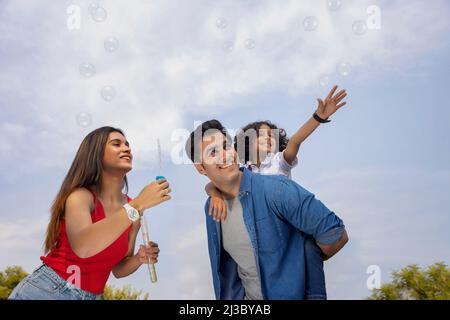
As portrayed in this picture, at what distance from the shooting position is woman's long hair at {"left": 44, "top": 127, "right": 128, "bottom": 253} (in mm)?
3848

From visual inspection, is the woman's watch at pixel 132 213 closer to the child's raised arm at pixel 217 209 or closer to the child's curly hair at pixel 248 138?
the child's raised arm at pixel 217 209

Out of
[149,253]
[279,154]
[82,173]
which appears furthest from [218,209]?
[279,154]

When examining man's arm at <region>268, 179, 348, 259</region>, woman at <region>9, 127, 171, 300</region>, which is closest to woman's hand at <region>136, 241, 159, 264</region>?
woman at <region>9, 127, 171, 300</region>

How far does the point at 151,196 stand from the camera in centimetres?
376

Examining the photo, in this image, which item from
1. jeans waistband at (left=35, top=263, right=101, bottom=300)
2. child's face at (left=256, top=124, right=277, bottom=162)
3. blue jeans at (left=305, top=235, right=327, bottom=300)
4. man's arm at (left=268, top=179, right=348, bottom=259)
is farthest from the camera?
child's face at (left=256, top=124, right=277, bottom=162)

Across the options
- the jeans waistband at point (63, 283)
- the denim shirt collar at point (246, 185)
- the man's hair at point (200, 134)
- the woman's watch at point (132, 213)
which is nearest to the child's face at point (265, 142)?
the man's hair at point (200, 134)

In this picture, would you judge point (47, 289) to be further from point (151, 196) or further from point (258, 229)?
point (258, 229)

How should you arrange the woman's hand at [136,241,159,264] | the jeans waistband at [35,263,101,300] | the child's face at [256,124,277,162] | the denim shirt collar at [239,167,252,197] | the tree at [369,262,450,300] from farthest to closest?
the tree at [369,262,450,300] < the child's face at [256,124,277,162] < the woman's hand at [136,241,159,264] < the denim shirt collar at [239,167,252,197] < the jeans waistband at [35,263,101,300]

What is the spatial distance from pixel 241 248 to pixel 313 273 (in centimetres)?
55

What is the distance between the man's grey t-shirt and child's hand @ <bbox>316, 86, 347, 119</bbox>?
1.61 metres

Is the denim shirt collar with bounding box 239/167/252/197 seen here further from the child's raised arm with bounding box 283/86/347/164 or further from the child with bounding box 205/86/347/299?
the child's raised arm with bounding box 283/86/347/164

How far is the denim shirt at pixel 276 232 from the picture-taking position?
347 centimetres

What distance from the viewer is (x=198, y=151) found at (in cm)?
413
